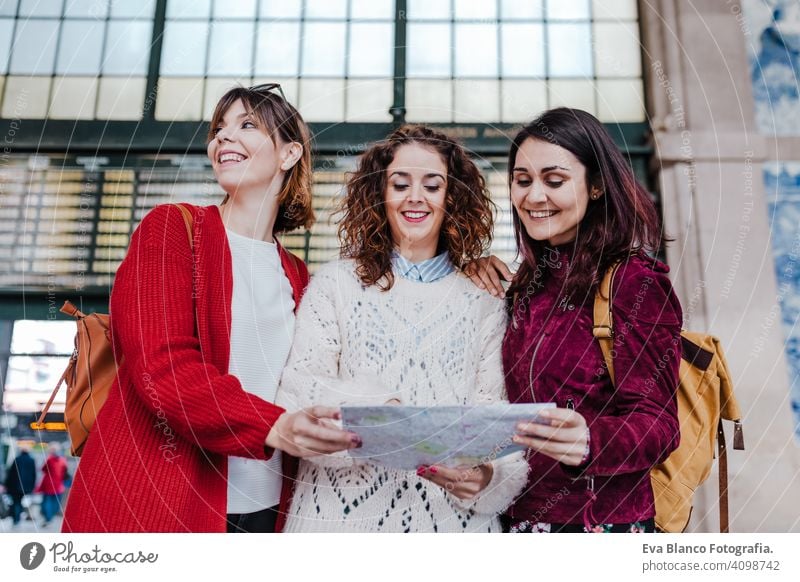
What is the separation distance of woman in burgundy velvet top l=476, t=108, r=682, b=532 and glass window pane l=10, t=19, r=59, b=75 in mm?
1138

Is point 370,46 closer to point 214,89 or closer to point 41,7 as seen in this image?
point 214,89

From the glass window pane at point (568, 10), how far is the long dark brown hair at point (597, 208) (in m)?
0.65

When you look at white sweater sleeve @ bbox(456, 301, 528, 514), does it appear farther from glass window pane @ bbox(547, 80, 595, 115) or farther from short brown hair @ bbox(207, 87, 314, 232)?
glass window pane @ bbox(547, 80, 595, 115)

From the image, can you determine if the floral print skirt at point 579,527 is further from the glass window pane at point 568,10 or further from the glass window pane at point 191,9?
the glass window pane at point 191,9

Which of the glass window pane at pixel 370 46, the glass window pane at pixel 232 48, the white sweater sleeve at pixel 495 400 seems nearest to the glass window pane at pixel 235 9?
the glass window pane at pixel 232 48

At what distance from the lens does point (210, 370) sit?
74 centimetres

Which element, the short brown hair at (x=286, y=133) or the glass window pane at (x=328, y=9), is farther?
the glass window pane at (x=328, y=9)

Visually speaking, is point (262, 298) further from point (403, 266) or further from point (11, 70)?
point (11, 70)

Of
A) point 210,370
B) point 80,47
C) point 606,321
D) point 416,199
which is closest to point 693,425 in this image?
point 606,321

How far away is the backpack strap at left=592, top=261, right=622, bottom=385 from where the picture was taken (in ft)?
2.48

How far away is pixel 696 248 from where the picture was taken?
1.40 meters

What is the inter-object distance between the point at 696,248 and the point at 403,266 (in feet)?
2.71


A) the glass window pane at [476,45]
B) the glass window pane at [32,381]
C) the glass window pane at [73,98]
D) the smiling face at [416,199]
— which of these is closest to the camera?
the smiling face at [416,199]

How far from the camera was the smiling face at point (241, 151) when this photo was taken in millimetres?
875
